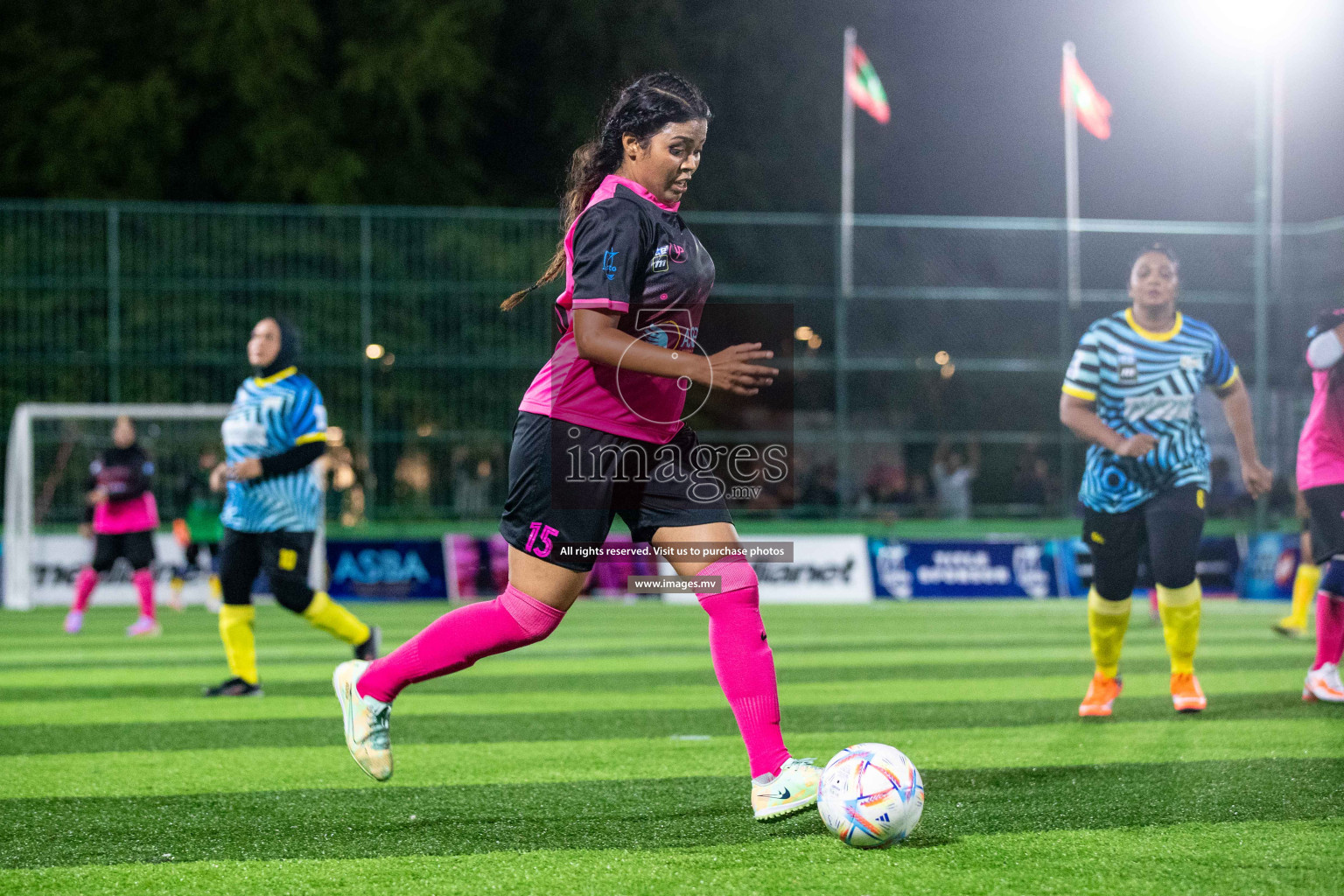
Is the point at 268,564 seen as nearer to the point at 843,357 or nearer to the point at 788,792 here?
the point at 788,792

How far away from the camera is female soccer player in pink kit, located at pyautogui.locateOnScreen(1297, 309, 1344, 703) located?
7.43 m

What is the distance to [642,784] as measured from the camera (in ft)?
18.0

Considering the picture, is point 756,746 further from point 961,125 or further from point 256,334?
point 961,125

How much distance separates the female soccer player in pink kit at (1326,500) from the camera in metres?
7.43

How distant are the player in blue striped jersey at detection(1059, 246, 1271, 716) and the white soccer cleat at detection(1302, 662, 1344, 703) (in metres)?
0.82

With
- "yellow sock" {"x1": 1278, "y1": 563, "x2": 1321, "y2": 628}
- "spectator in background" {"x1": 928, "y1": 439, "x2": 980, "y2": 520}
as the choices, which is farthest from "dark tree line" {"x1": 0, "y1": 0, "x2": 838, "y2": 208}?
"yellow sock" {"x1": 1278, "y1": 563, "x2": 1321, "y2": 628}

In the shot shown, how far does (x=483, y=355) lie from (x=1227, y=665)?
1142 cm

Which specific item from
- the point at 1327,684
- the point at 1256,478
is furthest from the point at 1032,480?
the point at 1256,478

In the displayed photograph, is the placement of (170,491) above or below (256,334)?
below

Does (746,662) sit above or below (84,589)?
above

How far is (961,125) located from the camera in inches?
1446

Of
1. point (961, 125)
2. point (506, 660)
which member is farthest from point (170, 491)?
point (961, 125)

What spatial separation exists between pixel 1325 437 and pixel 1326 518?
406 millimetres

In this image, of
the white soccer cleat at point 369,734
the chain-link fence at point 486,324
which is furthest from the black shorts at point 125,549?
the white soccer cleat at point 369,734
